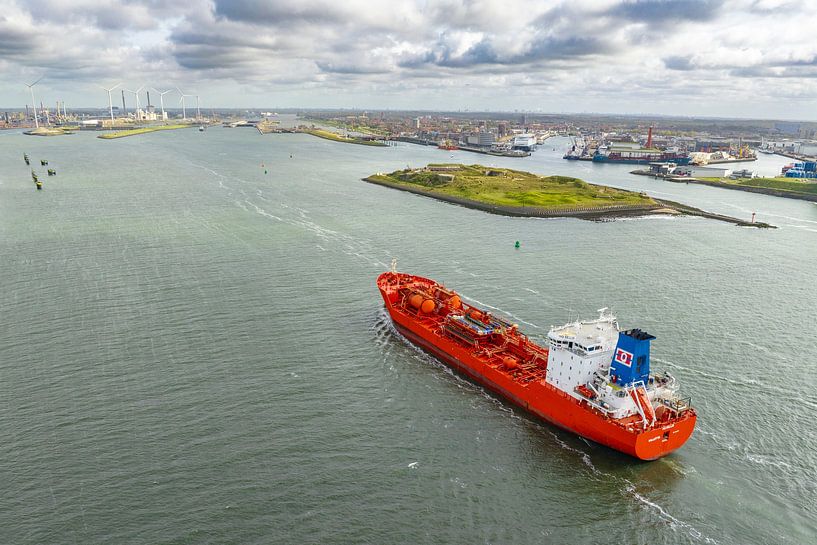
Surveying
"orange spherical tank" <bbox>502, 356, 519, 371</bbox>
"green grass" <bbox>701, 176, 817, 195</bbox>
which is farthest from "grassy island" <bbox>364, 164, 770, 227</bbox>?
"orange spherical tank" <bbox>502, 356, 519, 371</bbox>

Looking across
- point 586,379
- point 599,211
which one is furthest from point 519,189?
point 586,379

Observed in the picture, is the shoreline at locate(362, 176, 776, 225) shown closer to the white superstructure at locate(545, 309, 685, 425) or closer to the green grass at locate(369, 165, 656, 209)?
the green grass at locate(369, 165, 656, 209)

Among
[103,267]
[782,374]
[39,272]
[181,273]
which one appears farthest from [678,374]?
[39,272]

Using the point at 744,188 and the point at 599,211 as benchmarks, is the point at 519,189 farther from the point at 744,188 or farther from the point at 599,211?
the point at 744,188

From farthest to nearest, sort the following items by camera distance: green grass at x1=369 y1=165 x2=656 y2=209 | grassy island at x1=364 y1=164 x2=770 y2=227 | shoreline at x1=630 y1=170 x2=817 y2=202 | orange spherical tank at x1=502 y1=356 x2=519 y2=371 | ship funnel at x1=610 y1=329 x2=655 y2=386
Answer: shoreline at x1=630 y1=170 x2=817 y2=202 < green grass at x1=369 y1=165 x2=656 y2=209 < grassy island at x1=364 y1=164 x2=770 y2=227 < orange spherical tank at x1=502 y1=356 x2=519 y2=371 < ship funnel at x1=610 y1=329 x2=655 y2=386

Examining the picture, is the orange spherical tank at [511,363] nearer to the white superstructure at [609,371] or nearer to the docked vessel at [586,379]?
the docked vessel at [586,379]

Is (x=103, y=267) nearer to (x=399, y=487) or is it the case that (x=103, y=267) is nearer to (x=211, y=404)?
(x=211, y=404)
